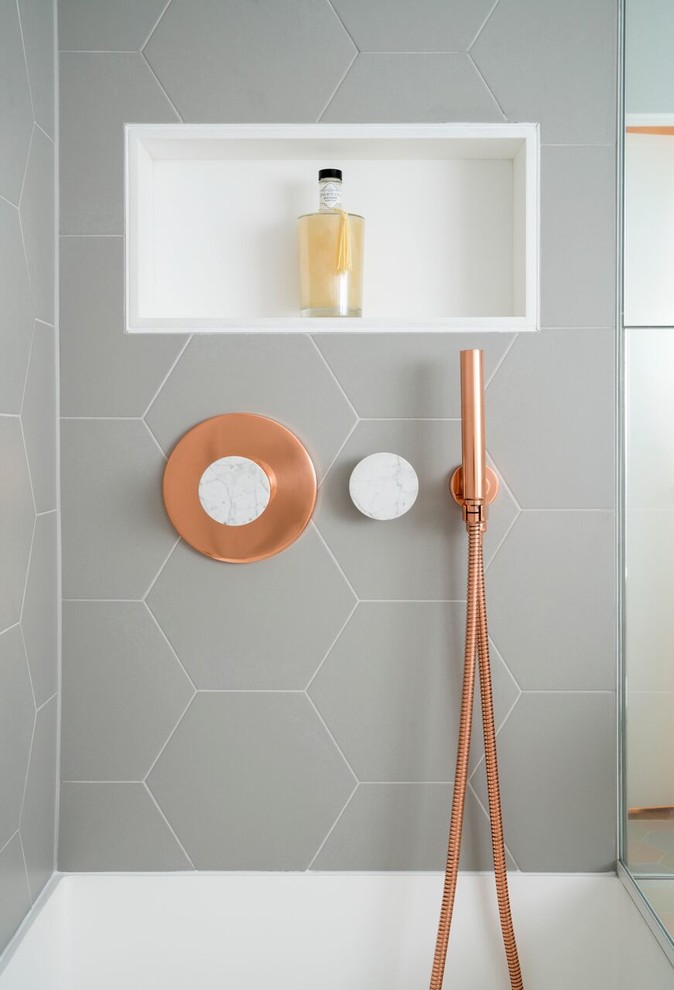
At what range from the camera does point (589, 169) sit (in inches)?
44.6

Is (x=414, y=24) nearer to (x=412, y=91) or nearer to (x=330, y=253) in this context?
(x=412, y=91)

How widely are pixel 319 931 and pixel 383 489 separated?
0.62 metres

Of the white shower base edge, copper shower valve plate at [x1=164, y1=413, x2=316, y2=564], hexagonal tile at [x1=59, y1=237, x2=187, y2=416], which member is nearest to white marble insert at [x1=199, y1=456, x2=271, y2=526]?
copper shower valve plate at [x1=164, y1=413, x2=316, y2=564]

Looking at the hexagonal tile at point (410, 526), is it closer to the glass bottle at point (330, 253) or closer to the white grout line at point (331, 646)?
the white grout line at point (331, 646)

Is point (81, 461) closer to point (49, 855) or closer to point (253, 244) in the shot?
point (253, 244)

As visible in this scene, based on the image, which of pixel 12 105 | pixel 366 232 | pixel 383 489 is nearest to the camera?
pixel 12 105

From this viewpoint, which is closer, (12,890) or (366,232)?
(12,890)

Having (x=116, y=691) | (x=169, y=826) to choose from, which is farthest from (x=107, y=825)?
(x=116, y=691)

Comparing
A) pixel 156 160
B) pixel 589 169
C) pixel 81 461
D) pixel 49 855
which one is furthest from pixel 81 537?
pixel 589 169

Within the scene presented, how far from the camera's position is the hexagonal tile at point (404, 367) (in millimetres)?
1140

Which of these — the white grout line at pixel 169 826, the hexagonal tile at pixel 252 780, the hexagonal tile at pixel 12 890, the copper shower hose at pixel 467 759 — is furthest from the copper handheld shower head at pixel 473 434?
the hexagonal tile at pixel 12 890

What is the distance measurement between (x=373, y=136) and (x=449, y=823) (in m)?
0.94

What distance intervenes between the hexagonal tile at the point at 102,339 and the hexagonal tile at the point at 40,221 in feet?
0.09

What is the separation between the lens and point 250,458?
114 centimetres
